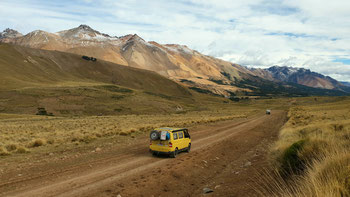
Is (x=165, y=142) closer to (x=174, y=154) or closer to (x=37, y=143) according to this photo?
(x=174, y=154)

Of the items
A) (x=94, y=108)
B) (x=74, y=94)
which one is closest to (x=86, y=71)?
(x=74, y=94)

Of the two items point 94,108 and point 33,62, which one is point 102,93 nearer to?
point 94,108

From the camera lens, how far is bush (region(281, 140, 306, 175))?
30.7 ft

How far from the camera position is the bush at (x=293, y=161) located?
9.35 metres

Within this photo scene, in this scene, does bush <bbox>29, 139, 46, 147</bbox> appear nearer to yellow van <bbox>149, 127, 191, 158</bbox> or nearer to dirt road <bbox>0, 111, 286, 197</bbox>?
dirt road <bbox>0, 111, 286, 197</bbox>

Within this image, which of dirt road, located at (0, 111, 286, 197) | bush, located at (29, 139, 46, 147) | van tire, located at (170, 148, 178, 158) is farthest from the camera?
Result: bush, located at (29, 139, 46, 147)

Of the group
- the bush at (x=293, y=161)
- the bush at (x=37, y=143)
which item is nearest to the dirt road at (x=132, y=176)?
the bush at (x=293, y=161)

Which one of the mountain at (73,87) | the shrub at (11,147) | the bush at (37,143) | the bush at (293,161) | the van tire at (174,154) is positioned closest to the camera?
the bush at (293,161)

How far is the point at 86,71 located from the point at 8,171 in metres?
178

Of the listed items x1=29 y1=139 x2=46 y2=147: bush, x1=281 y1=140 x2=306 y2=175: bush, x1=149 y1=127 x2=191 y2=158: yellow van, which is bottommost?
x1=29 y1=139 x2=46 y2=147: bush

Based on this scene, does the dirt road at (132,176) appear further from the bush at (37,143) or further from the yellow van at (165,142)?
the bush at (37,143)

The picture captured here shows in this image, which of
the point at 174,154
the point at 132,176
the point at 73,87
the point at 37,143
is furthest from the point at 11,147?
the point at 73,87

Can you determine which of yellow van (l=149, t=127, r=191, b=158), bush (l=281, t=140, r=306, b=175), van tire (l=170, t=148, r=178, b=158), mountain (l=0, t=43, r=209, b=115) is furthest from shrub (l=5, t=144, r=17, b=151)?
mountain (l=0, t=43, r=209, b=115)

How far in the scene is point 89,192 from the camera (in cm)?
972
